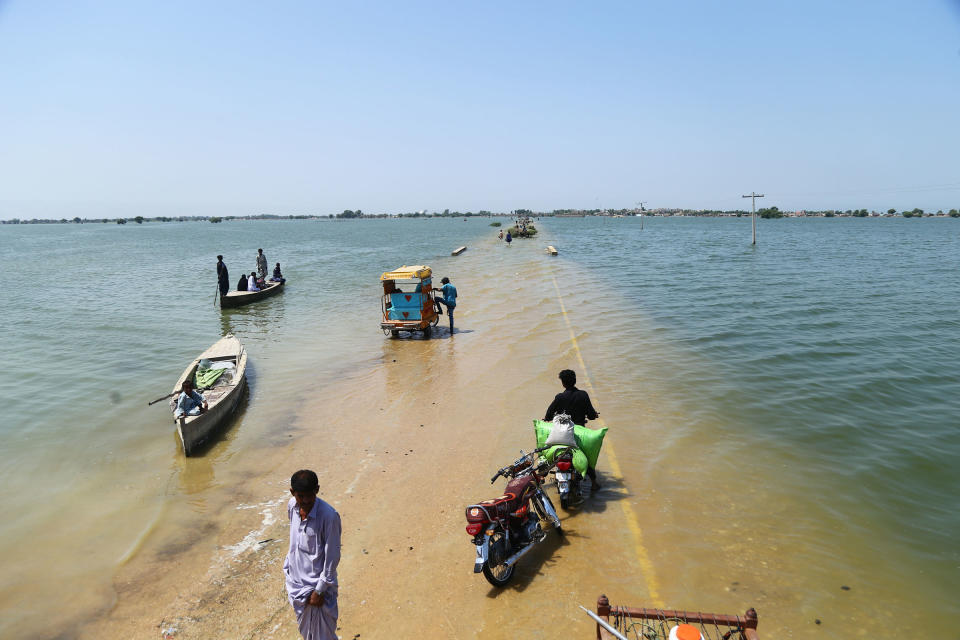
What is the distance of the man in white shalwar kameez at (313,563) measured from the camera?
12.6ft

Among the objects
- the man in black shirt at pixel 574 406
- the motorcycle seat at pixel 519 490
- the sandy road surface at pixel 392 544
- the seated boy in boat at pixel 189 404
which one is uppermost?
the man in black shirt at pixel 574 406

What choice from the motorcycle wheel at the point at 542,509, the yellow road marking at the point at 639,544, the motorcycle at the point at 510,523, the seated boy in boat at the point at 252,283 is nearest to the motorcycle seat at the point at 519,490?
the motorcycle at the point at 510,523

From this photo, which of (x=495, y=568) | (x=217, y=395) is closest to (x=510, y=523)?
(x=495, y=568)

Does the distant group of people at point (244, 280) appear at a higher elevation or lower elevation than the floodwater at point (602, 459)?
higher

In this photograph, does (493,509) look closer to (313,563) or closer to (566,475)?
(566,475)

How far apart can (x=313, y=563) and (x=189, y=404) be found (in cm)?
717

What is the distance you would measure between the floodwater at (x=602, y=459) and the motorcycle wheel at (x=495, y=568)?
226mm

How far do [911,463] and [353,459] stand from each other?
880 centimetres

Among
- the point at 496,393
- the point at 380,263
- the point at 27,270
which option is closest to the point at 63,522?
the point at 496,393

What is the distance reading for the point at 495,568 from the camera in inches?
214

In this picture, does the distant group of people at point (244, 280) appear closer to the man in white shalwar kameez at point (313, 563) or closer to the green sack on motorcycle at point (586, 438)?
the green sack on motorcycle at point (586, 438)

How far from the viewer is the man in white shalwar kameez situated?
12.6 feet

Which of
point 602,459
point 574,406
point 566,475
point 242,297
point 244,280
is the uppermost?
point 574,406

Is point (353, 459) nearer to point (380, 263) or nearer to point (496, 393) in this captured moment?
point (496, 393)
